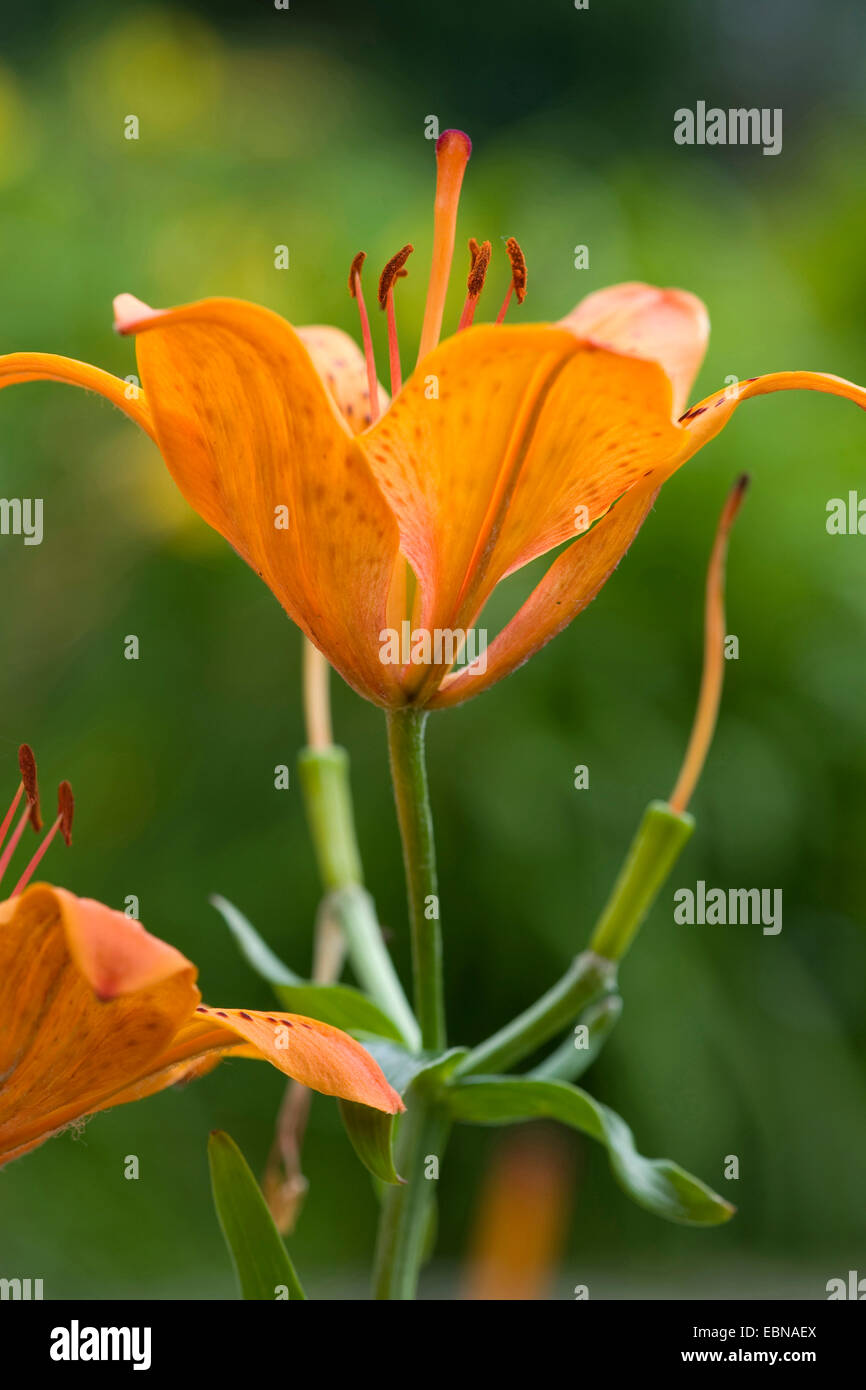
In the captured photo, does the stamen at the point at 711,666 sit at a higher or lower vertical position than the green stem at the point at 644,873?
higher

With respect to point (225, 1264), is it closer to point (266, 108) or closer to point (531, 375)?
point (531, 375)

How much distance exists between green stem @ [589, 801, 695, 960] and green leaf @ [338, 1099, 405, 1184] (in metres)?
0.10

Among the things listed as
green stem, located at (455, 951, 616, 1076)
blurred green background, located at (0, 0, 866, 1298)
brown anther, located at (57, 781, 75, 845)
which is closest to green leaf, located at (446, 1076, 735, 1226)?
green stem, located at (455, 951, 616, 1076)

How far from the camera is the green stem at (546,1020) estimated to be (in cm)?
34

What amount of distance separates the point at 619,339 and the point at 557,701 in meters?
0.80

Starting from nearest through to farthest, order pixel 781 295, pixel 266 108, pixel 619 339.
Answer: pixel 619 339, pixel 781 295, pixel 266 108

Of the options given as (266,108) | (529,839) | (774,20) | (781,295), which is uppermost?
(774,20)

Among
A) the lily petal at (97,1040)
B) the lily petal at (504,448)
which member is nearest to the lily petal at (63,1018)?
the lily petal at (97,1040)

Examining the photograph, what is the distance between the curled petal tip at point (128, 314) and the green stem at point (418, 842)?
0.11m

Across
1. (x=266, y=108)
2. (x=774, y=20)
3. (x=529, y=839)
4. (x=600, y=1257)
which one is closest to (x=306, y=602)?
(x=529, y=839)

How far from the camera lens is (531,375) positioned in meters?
0.26

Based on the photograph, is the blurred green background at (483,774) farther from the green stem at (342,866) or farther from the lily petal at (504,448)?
the lily petal at (504,448)

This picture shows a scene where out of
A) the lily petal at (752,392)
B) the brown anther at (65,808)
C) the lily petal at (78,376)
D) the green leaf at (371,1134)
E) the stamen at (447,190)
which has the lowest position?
the green leaf at (371,1134)

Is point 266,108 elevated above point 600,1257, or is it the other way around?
point 266,108
